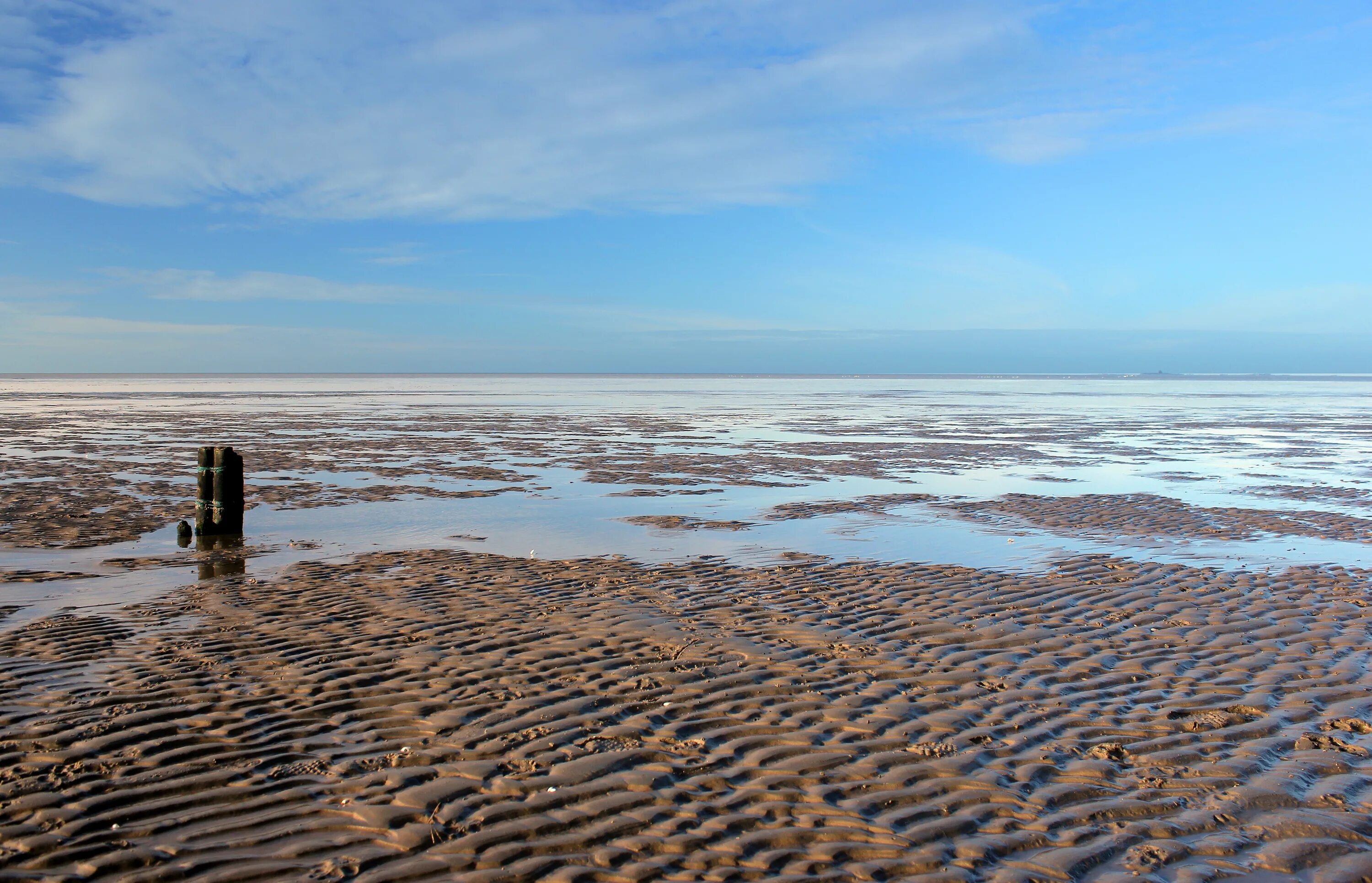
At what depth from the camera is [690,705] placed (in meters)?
6.62

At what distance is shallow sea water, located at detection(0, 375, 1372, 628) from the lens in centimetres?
1241

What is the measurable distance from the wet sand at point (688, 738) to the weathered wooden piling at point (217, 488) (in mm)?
3764

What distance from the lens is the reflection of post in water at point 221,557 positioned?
11.1 metres

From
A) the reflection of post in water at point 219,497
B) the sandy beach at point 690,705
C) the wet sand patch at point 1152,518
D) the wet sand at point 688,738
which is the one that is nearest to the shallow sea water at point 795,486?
the sandy beach at point 690,705

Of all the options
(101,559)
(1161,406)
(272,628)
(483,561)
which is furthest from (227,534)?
(1161,406)

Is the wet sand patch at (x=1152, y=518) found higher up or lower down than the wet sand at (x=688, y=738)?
higher up

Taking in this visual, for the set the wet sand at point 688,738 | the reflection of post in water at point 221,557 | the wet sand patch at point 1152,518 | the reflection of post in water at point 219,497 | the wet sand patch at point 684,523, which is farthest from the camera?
the wet sand patch at point 684,523

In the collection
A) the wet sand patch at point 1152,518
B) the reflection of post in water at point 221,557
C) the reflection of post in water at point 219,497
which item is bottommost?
the reflection of post in water at point 221,557

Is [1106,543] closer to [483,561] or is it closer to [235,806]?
[483,561]

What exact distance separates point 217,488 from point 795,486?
37.5 feet

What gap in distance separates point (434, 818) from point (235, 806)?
1106 millimetres

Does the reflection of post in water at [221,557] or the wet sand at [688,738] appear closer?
the wet sand at [688,738]

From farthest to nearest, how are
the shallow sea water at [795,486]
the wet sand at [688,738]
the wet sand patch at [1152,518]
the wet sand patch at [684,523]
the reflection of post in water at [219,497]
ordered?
the wet sand patch at [684,523] → the wet sand patch at [1152,518] → the reflection of post in water at [219,497] → the shallow sea water at [795,486] → the wet sand at [688,738]

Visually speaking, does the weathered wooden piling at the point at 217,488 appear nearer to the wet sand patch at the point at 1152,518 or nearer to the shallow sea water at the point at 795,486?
the shallow sea water at the point at 795,486
